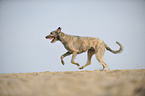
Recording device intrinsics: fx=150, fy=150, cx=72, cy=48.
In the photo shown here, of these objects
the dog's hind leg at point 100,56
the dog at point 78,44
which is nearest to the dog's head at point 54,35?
the dog at point 78,44

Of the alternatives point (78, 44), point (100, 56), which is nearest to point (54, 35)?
point (78, 44)

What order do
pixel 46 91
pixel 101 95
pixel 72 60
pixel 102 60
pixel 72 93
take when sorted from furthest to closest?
1. pixel 102 60
2. pixel 72 60
3. pixel 46 91
4. pixel 72 93
5. pixel 101 95

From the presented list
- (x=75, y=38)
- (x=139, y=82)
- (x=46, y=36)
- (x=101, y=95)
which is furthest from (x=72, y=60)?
(x=101, y=95)

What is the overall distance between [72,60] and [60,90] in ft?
15.1

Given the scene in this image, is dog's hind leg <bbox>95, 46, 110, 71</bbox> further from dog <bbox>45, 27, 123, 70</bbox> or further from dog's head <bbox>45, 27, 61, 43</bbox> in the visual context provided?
dog's head <bbox>45, 27, 61, 43</bbox>

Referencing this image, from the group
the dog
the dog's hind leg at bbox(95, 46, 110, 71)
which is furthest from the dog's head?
the dog's hind leg at bbox(95, 46, 110, 71)

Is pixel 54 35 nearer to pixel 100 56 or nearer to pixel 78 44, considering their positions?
pixel 78 44

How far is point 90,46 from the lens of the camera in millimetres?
6617

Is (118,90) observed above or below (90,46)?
below

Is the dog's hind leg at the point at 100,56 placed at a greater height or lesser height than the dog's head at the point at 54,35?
lesser

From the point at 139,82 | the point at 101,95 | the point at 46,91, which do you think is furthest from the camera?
the point at 139,82

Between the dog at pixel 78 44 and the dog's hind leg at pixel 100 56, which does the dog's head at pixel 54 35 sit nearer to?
the dog at pixel 78 44

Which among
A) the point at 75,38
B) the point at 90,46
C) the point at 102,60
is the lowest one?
the point at 102,60

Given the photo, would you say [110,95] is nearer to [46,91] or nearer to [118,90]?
[118,90]
